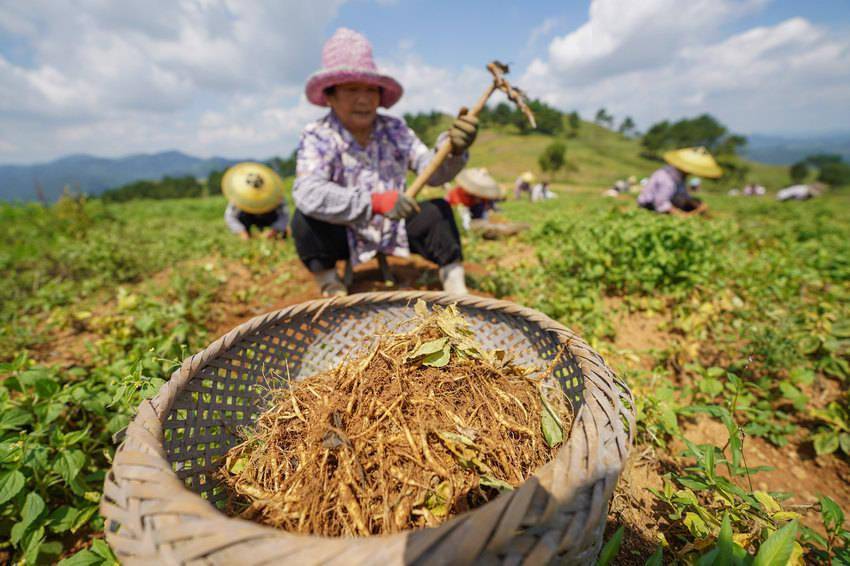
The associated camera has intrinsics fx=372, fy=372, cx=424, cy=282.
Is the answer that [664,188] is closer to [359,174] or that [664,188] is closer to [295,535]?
[359,174]

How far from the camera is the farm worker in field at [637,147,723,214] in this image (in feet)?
19.9

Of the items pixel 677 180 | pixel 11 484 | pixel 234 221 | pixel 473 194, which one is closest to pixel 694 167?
pixel 677 180

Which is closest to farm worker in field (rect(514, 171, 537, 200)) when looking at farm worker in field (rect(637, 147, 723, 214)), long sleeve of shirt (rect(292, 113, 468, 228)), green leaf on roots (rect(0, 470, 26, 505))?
farm worker in field (rect(637, 147, 723, 214))

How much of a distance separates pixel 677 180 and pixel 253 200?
7.18 m

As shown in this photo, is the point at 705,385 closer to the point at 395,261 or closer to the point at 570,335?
the point at 570,335

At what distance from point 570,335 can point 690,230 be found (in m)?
2.61

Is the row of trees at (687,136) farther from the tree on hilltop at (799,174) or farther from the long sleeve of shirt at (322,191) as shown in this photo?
the long sleeve of shirt at (322,191)

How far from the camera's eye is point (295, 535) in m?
0.73

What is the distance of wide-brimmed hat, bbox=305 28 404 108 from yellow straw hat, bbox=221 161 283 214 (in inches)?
144

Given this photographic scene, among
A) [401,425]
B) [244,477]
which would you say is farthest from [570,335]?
[244,477]

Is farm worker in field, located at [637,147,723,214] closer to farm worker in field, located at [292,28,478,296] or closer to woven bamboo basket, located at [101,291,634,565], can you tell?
farm worker in field, located at [292,28,478,296]

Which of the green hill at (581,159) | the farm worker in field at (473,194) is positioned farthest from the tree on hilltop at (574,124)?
the farm worker in field at (473,194)

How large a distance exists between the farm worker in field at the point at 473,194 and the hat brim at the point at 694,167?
3041 mm

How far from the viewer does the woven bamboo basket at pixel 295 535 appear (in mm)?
702
